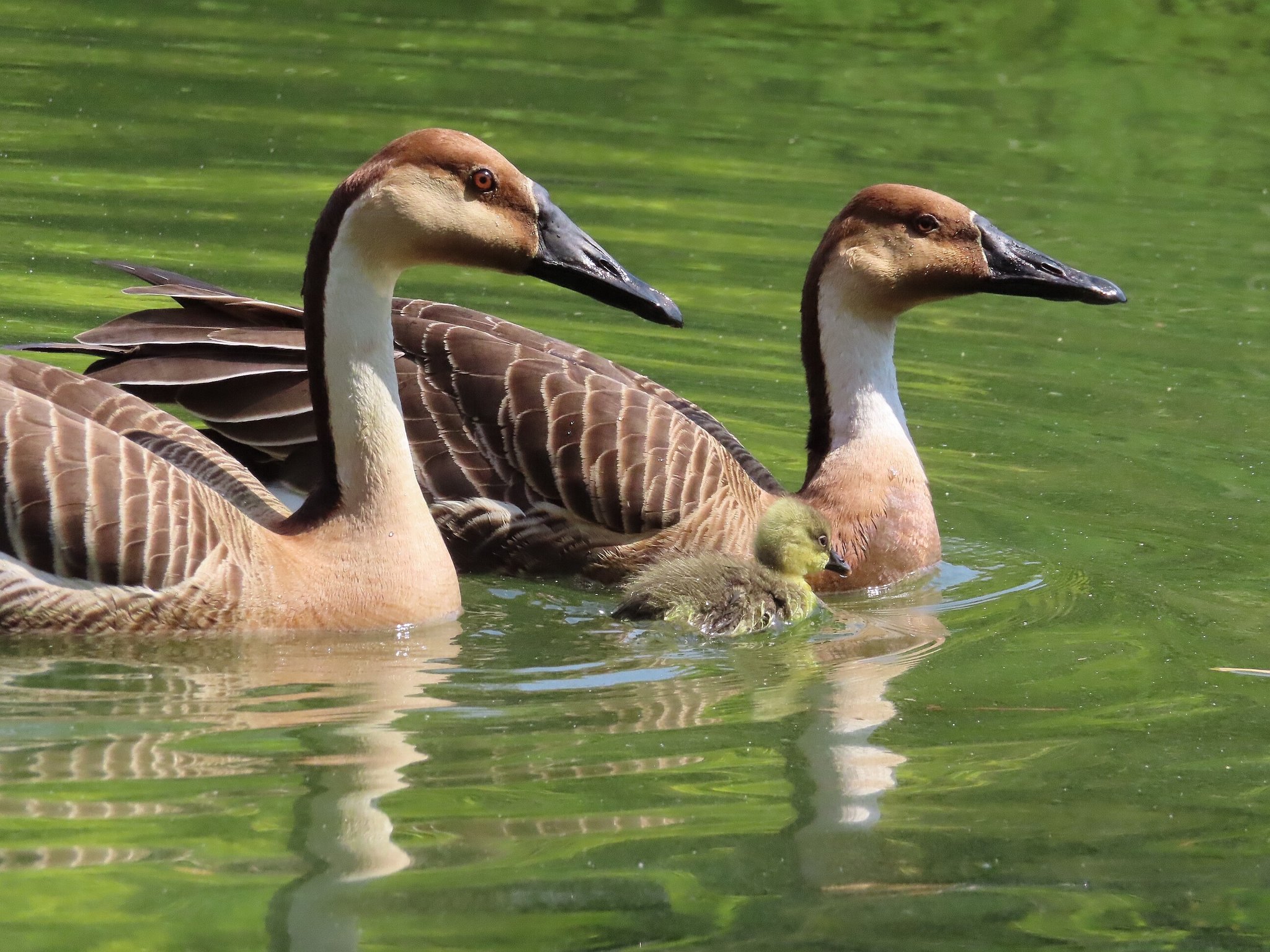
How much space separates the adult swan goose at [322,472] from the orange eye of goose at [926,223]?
165 cm

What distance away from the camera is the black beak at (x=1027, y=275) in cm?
834

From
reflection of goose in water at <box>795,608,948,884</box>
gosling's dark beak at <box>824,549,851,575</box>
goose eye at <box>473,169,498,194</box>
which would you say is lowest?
reflection of goose in water at <box>795,608,948,884</box>

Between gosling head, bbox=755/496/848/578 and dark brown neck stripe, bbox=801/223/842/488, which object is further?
dark brown neck stripe, bbox=801/223/842/488

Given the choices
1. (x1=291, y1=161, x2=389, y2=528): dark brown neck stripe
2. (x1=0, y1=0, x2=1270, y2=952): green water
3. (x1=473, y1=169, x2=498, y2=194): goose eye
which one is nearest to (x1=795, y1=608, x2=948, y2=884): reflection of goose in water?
(x1=0, y1=0, x2=1270, y2=952): green water

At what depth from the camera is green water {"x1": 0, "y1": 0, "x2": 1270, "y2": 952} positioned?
4852 mm

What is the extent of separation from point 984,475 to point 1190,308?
3591 millimetres

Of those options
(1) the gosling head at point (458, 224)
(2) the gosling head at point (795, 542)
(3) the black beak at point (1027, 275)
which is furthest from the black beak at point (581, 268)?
(3) the black beak at point (1027, 275)

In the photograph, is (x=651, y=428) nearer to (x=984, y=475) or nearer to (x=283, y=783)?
(x=984, y=475)

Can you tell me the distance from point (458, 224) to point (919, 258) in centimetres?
237

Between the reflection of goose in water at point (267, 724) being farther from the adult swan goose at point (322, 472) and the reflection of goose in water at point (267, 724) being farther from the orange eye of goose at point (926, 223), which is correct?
the orange eye of goose at point (926, 223)

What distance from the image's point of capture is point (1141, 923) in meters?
4.88

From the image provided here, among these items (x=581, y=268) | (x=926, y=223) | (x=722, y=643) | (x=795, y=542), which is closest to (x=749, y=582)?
(x=722, y=643)

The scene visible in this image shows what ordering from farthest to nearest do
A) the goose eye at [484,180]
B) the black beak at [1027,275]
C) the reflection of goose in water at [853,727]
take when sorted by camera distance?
the black beak at [1027,275] < the goose eye at [484,180] < the reflection of goose in water at [853,727]

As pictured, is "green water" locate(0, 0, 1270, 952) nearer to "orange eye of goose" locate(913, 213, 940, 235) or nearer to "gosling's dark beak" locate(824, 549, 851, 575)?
"gosling's dark beak" locate(824, 549, 851, 575)
